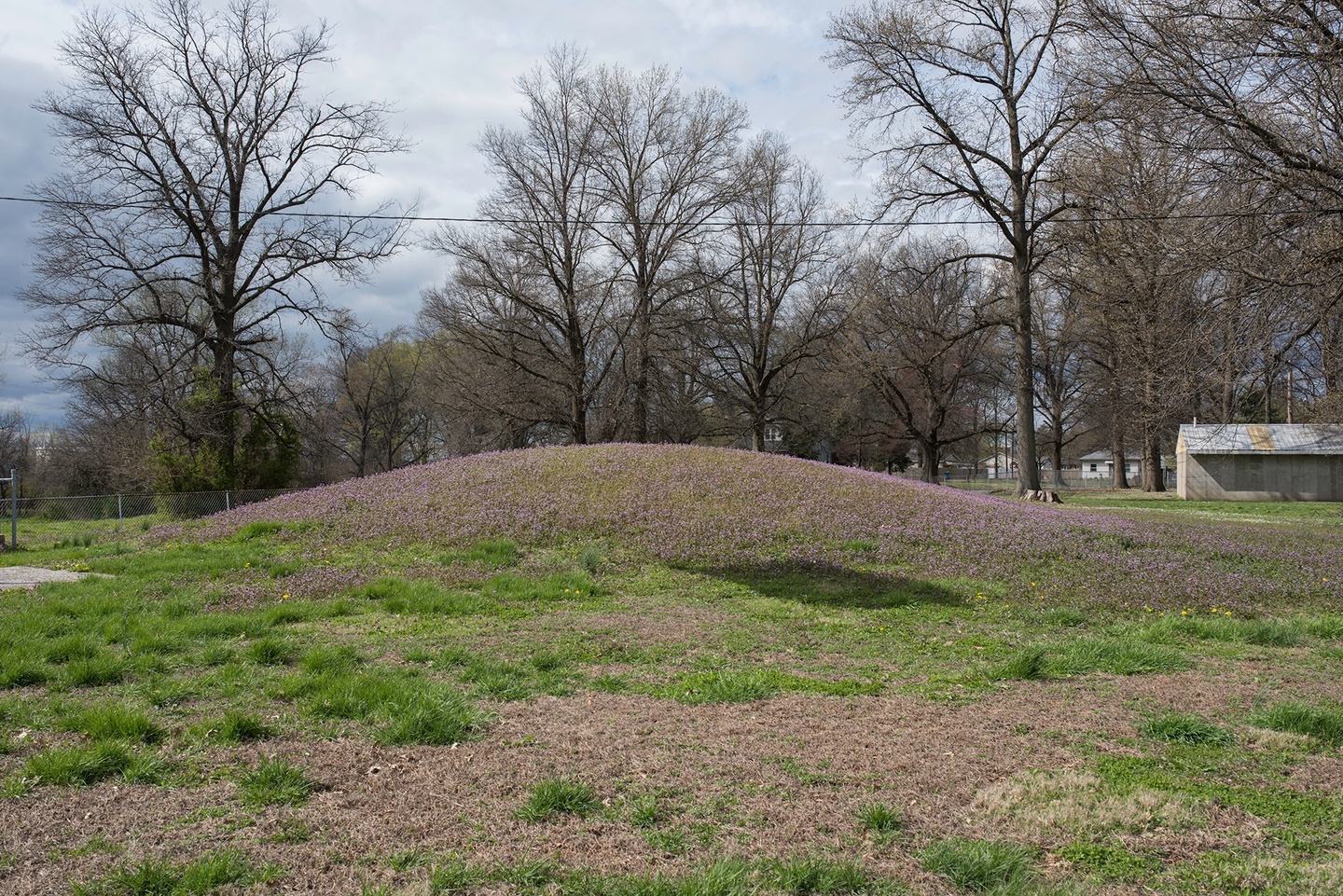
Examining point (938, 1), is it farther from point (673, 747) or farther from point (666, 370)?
point (673, 747)

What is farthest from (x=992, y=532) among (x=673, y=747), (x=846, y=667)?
(x=673, y=747)

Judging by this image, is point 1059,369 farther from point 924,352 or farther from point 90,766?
point 90,766

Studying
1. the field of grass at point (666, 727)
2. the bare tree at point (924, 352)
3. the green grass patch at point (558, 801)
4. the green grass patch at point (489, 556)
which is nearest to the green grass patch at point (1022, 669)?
the field of grass at point (666, 727)

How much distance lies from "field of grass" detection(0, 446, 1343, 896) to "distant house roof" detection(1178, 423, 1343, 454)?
91.6ft

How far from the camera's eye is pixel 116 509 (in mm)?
21734

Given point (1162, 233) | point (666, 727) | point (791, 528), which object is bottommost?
point (666, 727)

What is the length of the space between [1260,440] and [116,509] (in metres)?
45.2

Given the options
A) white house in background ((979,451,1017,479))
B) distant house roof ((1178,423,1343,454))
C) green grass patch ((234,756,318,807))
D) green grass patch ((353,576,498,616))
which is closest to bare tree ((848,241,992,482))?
distant house roof ((1178,423,1343,454))

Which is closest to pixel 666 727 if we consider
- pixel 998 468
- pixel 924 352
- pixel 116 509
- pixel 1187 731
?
pixel 1187 731

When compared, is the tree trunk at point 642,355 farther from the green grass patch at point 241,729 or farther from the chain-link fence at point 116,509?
the green grass patch at point 241,729

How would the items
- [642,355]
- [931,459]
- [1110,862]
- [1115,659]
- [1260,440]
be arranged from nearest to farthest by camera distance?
[1110,862] < [1115,659] < [642,355] < [1260,440] < [931,459]

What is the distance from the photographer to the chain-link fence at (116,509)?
1930cm

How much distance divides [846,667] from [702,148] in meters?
31.6

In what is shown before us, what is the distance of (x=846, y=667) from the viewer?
21.9ft
